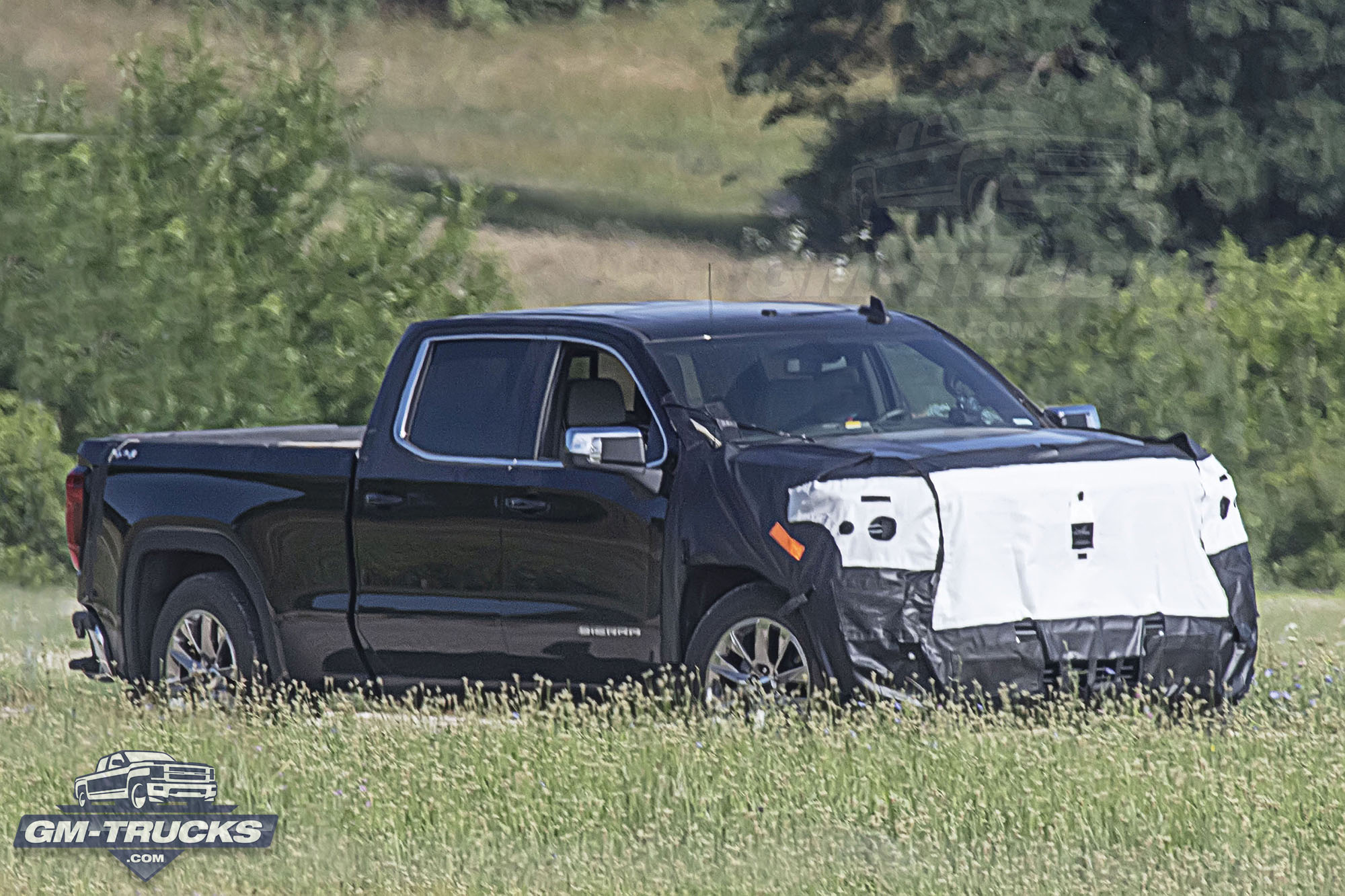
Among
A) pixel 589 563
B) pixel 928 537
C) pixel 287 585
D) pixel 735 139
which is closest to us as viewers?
pixel 928 537

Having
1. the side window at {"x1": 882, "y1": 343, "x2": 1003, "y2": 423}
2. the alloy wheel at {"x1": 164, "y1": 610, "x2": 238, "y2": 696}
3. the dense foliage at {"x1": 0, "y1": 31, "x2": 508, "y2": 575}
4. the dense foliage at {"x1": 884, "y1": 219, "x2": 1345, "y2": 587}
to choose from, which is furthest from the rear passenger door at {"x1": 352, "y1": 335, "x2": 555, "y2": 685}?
the dense foliage at {"x1": 884, "y1": 219, "x2": 1345, "y2": 587}

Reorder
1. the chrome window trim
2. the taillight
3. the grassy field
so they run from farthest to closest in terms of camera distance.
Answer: the taillight < the chrome window trim < the grassy field

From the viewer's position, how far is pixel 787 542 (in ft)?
26.5

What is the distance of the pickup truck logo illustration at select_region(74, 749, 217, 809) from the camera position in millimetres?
8094

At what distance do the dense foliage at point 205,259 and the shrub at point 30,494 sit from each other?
0.17 meters

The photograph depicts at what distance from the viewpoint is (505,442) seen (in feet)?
30.0

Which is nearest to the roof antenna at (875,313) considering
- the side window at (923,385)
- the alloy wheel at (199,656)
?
the side window at (923,385)

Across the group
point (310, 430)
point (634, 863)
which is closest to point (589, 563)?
point (634, 863)

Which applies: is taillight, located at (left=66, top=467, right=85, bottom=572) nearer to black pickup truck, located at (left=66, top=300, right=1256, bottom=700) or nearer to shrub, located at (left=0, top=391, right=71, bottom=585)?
black pickup truck, located at (left=66, top=300, right=1256, bottom=700)

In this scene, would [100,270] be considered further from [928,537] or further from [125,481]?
[928,537]

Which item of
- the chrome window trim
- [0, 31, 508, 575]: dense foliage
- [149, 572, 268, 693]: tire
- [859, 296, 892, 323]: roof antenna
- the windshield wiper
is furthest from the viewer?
[0, 31, 508, 575]: dense foliage

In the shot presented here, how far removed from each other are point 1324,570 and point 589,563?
1834 centimetres

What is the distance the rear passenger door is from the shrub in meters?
16.9

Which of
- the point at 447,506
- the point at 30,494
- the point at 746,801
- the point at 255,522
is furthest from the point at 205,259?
the point at 746,801
